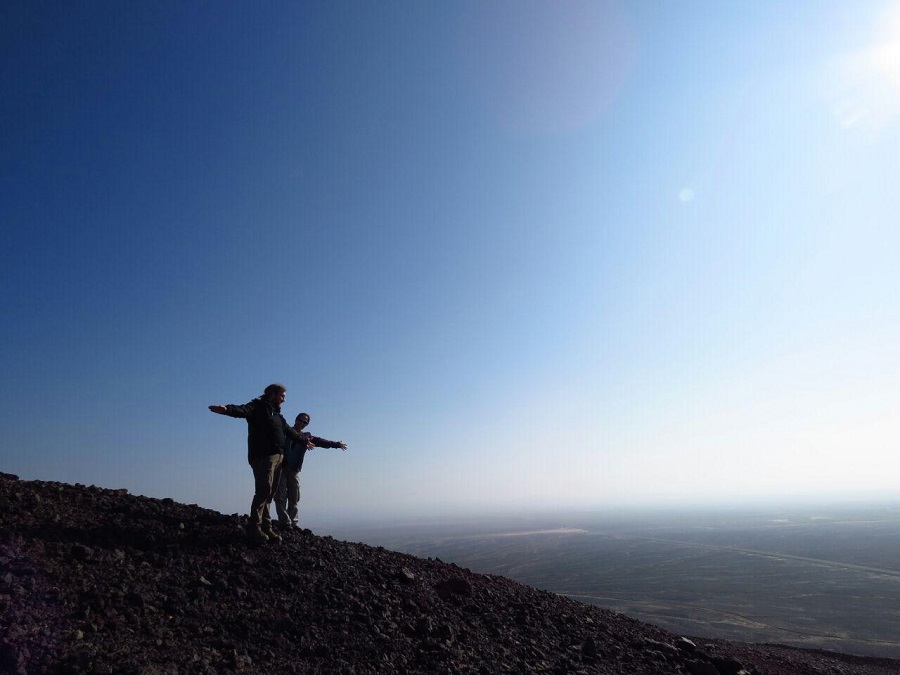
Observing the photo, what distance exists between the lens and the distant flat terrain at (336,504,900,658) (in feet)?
117

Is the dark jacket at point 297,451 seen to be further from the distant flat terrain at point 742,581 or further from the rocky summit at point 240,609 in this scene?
the distant flat terrain at point 742,581

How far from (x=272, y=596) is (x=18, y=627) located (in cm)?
261

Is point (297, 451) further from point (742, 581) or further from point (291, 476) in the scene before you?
point (742, 581)

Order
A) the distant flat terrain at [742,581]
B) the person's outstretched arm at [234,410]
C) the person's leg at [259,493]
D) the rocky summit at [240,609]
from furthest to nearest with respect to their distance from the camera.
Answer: the distant flat terrain at [742,581] < the person's leg at [259,493] < the person's outstretched arm at [234,410] < the rocky summit at [240,609]

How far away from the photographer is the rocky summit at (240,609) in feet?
14.9

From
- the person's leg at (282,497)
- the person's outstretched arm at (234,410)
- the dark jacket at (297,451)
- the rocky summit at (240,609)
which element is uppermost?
the person's outstretched arm at (234,410)

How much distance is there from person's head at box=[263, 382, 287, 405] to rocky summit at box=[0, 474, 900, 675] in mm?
2189

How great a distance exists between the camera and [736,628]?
35812 millimetres

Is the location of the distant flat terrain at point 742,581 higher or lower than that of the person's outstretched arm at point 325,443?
lower

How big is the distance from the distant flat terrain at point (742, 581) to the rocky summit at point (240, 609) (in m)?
33.0

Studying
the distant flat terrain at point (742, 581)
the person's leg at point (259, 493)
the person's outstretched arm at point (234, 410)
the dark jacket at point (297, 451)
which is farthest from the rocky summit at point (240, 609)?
the distant flat terrain at point (742, 581)

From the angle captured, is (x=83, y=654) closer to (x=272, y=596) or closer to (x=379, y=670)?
(x=272, y=596)

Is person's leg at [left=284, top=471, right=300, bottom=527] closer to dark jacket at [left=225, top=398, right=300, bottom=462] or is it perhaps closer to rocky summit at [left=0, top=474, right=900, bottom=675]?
rocky summit at [left=0, top=474, right=900, bottom=675]

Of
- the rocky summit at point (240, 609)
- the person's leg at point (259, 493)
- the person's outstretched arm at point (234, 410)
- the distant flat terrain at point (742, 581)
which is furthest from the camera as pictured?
the distant flat terrain at point (742, 581)
